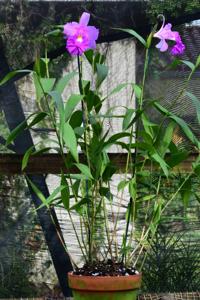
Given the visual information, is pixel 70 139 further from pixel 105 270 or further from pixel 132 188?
pixel 105 270

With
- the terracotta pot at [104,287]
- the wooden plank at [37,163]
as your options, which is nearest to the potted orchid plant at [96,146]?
the terracotta pot at [104,287]

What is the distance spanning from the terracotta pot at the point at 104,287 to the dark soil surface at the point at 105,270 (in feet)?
0.16

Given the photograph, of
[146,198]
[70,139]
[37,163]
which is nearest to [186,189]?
[146,198]

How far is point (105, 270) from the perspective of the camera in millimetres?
2475

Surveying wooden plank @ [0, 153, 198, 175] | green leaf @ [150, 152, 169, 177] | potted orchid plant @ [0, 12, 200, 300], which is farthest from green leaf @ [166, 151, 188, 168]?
wooden plank @ [0, 153, 198, 175]

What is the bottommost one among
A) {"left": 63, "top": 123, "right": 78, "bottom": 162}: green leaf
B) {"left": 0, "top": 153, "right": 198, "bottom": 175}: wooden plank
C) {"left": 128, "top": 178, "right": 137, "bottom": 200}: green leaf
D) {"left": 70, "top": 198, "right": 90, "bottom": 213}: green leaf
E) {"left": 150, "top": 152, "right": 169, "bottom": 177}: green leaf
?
{"left": 0, "top": 153, "right": 198, "bottom": 175}: wooden plank

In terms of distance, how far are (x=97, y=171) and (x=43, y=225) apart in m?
0.91

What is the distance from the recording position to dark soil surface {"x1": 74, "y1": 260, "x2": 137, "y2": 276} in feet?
8.07

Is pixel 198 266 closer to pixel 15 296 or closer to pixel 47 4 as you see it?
pixel 15 296

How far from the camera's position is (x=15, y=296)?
3.18 m

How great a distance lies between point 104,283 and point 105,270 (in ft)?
0.30

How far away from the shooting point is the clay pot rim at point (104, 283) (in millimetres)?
2391

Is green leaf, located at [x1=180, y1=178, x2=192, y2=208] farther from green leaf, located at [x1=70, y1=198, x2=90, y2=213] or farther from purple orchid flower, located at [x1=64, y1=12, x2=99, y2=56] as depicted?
purple orchid flower, located at [x1=64, y1=12, x2=99, y2=56]

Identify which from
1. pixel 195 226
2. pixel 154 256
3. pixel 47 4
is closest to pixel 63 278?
pixel 154 256
